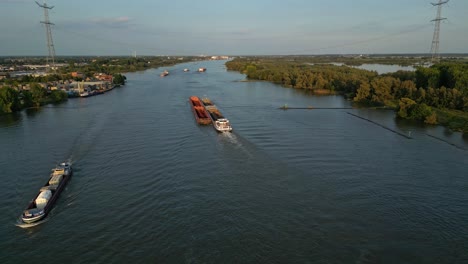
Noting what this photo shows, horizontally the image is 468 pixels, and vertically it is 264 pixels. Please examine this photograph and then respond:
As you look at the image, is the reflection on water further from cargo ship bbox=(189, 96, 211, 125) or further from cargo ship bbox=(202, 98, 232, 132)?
cargo ship bbox=(202, 98, 232, 132)

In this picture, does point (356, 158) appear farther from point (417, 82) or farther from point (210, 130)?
point (417, 82)

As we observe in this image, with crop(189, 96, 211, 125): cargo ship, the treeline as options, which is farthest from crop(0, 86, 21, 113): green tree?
A: crop(189, 96, 211, 125): cargo ship

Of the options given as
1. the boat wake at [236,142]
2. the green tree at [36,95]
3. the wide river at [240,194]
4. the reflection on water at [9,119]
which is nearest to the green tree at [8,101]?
the reflection on water at [9,119]

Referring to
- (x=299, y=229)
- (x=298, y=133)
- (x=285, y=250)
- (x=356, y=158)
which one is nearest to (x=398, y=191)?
(x=356, y=158)

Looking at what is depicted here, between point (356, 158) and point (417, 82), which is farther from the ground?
point (417, 82)

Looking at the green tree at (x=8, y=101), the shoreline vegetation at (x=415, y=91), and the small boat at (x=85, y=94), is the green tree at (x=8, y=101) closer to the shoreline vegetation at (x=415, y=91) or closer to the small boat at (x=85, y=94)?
the small boat at (x=85, y=94)

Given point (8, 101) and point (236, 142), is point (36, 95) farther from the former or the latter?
point (236, 142)
